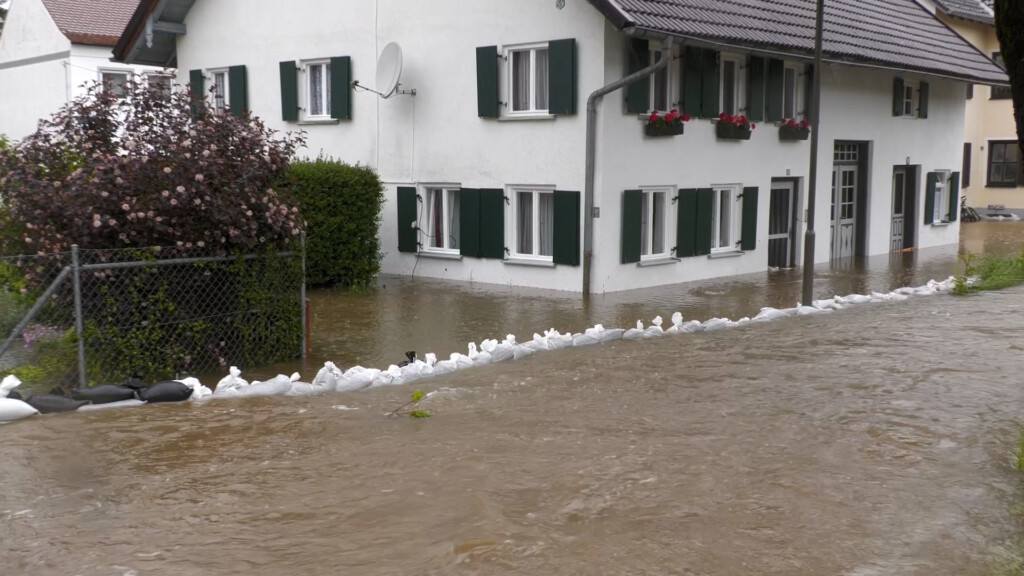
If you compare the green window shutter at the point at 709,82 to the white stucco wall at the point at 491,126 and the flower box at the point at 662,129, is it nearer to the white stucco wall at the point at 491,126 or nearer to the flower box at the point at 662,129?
the white stucco wall at the point at 491,126

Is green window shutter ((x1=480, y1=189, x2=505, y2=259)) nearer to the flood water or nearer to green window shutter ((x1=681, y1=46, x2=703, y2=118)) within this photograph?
green window shutter ((x1=681, y1=46, x2=703, y2=118))

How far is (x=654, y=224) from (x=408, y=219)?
4.52m

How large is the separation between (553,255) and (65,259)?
936 centimetres

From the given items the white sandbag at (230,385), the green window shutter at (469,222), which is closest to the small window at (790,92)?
the green window shutter at (469,222)

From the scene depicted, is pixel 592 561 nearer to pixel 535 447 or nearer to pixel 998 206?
pixel 535 447

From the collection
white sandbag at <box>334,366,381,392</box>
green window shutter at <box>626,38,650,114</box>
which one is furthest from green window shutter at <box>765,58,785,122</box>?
white sandbag at <box>334,366,381,392</box>

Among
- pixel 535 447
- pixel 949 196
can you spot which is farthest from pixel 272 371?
pixel 949 196

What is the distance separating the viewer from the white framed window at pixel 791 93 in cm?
2119

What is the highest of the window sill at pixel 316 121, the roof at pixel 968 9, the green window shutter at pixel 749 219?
the roof at pixel 968 9

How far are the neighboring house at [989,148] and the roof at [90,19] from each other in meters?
29.2

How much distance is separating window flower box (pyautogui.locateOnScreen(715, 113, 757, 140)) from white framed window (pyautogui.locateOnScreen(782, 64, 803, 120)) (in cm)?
214

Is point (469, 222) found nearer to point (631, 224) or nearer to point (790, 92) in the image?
point (631, 224)

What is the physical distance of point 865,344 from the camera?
12.1m

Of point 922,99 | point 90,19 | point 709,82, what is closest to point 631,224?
point 709,82
